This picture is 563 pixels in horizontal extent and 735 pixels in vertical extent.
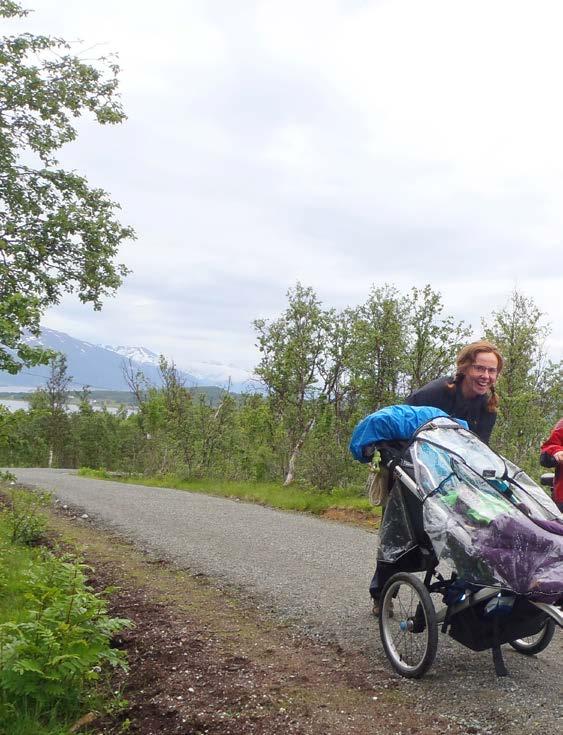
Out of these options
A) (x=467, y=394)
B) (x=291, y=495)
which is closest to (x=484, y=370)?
(x=467, y=394)

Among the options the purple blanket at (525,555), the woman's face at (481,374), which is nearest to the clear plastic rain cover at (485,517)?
the purple blanket at (525,555)

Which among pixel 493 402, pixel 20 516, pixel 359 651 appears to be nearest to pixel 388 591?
pixel 359 651

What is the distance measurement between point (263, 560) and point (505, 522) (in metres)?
4.88

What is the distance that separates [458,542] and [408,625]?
85 centimetres

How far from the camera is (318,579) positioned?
6.97 m

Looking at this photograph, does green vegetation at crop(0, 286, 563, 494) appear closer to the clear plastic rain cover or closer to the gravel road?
the gravel road

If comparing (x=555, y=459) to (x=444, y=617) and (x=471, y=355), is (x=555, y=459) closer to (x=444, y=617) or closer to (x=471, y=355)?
(x=471, y=355)

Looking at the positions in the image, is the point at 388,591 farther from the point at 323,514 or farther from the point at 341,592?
the point at 323,514

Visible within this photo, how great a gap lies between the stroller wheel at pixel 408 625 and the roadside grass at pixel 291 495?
689cm

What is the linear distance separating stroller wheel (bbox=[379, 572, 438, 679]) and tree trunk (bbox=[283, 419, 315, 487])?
1422cm

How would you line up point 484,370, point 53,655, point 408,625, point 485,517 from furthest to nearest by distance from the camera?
1. point 484,370
2. point 408,625
3. point 53,655
4. point 485,517

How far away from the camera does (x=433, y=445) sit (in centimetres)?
429

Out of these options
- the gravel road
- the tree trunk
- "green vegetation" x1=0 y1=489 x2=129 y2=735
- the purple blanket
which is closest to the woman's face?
the purple blanket

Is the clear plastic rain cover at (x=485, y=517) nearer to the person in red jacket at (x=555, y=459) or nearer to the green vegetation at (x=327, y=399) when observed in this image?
the person in red jacket at (x=555, y=459)
